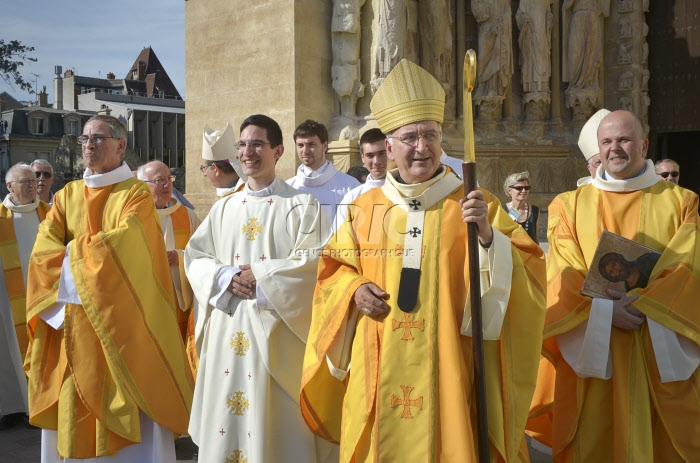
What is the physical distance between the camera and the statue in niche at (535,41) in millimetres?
10609

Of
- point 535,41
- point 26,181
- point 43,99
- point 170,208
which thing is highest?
point 43,99

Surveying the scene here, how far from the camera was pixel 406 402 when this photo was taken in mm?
3133

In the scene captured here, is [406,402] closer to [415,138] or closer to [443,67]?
[415,138]

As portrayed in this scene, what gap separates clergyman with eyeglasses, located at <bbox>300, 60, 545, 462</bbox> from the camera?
10.1 ft

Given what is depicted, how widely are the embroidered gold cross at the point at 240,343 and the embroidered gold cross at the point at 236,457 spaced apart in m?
0.49

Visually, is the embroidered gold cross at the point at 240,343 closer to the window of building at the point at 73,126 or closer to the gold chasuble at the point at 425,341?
the gold chasuble at the point at 425,341

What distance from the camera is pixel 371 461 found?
3.16 meters

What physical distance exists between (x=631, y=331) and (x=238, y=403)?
202 cm

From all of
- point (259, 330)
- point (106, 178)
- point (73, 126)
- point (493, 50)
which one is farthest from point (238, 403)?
point (73, 126)

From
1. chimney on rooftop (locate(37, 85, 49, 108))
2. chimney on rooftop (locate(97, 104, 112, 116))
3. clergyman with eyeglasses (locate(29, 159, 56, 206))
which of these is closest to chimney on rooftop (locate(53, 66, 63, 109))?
chimney on rooftop (locate(37, 85, 49, 108))

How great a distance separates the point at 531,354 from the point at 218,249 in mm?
1807

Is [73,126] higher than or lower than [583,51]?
higher

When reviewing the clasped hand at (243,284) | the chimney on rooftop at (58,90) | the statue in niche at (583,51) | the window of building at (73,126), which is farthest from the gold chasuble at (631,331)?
the chimney on rooftop at (58,90)

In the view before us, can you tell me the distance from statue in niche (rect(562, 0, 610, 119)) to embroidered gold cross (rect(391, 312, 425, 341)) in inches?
341
